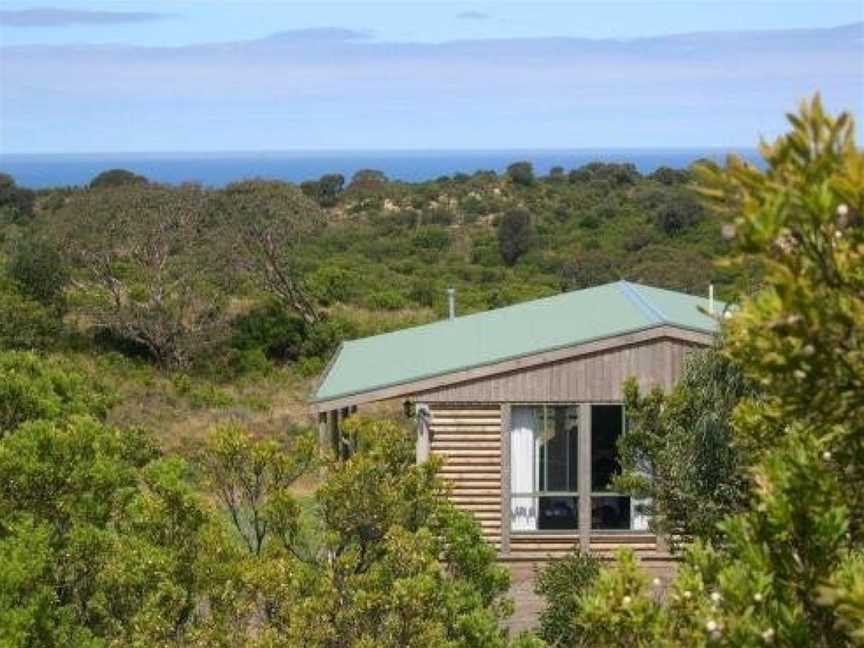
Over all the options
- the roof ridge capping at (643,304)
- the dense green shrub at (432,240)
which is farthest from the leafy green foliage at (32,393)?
the dense green shrub at (432,240)

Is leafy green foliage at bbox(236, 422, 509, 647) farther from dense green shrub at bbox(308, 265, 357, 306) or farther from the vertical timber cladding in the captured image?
dense green shrub at bbox(308, 265, 357, 306)

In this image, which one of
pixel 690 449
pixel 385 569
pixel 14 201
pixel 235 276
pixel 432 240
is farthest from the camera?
pixel 14 201

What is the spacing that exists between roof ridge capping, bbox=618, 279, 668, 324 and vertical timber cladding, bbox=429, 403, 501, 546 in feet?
7.19

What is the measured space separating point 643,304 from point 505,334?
1.83 metres

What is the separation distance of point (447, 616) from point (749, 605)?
176 inches

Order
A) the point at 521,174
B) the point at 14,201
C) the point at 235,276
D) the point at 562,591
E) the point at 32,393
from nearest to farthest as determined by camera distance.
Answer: the point at 32,393 → the point at 562,591 → the point at 235,276 → the point at 14,201 → the point at 521,174

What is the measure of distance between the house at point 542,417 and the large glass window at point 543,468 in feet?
0.04

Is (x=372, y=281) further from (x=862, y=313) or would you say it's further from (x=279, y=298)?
(x=862, y=313)

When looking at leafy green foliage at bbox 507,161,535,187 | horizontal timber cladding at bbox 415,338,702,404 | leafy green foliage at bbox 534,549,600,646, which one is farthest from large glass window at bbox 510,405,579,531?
leafy green foliage at bbox 507,161,535,187

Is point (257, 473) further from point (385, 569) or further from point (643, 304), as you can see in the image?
point (643, 304)

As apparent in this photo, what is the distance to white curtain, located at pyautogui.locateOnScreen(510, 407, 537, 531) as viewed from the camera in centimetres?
1692

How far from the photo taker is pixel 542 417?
16.9 meters

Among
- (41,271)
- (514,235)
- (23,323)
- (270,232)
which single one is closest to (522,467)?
(23,323)

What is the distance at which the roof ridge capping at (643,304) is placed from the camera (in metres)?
16.8
